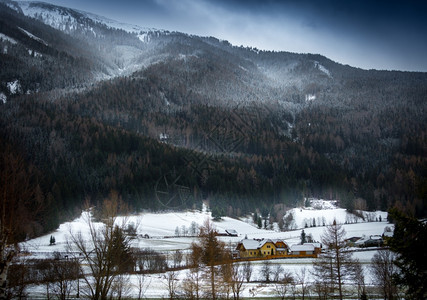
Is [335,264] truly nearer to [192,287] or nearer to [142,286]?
[192,287]

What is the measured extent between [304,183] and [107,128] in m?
104

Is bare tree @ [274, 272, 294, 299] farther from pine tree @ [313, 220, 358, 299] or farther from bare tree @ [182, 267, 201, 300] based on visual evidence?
bare tree @ [182, 267, 201, 300]

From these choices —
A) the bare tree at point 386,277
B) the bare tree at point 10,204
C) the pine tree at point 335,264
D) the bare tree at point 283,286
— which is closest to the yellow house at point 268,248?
the bare tree at point 283,286

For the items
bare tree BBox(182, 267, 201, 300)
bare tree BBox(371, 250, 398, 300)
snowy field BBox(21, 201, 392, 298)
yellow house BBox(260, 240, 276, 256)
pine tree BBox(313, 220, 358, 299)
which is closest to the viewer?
bare tree BBox(182, 267, 201, 300)

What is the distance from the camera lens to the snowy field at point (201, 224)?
137 ft

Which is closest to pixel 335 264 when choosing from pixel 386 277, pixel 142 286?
pixel 386 277

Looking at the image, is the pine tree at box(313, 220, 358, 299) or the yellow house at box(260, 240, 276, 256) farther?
the yellow house at box(260, 240, 276, 256)

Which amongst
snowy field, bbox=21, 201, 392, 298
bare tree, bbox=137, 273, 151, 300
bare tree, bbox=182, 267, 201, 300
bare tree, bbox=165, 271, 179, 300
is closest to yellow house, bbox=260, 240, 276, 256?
snowy field, bbox=21, 201, 392, 298

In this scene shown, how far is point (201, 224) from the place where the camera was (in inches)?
4333

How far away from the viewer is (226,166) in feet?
566

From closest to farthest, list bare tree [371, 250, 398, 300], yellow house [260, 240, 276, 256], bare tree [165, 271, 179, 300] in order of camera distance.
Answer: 1. bare tree [371, 250, 398, 300]
2. bare tree [165, 271, 179, 300]
3. yellow house [260, 240, 276, 256]

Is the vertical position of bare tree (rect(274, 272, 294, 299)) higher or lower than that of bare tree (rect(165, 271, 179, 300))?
lower

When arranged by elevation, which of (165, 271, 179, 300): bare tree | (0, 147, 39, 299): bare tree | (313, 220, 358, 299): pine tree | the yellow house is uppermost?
(0, 147, 39, 299): bare tree

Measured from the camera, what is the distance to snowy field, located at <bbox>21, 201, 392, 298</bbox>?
41.7m
